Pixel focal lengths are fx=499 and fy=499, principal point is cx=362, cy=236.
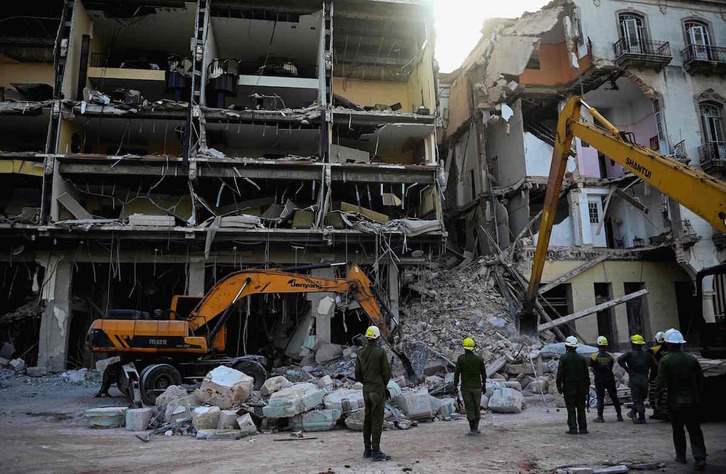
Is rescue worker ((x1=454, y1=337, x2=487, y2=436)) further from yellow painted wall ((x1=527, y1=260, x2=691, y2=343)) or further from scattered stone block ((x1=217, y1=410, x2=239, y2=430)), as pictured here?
yellow painted wall ((x1=527, y1=260, x2=691, y2=343))

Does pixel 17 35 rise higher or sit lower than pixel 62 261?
higher

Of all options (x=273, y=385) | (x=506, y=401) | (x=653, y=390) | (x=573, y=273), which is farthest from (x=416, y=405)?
(x=573, y=273)

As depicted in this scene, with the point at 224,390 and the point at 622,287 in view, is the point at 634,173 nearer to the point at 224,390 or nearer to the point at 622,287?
the point at 224,390

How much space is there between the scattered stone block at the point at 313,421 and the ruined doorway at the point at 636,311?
18523mm

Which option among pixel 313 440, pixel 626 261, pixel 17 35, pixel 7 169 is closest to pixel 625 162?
pixel 313 440

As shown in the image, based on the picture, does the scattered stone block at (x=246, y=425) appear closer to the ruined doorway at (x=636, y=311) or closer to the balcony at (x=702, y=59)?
the ruined doorway at (x=636, y=311)

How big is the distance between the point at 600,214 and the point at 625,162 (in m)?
15.8

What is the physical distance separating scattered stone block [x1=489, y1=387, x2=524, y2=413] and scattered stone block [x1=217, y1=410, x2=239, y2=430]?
516cm

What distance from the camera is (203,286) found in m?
17.8

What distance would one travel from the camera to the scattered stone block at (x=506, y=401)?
10.1 m

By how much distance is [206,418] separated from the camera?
827 centimetres

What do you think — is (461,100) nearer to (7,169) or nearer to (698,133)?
(698,133)

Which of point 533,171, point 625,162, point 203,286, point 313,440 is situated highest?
point 533,171

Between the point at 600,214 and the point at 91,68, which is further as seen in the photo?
the point at 600,214
